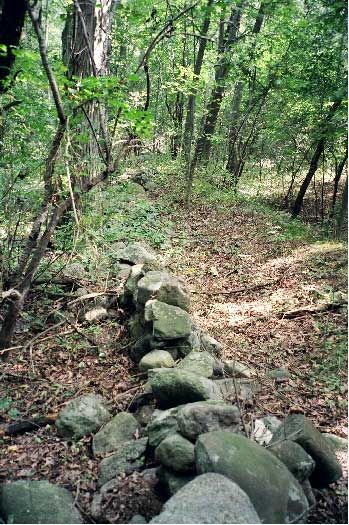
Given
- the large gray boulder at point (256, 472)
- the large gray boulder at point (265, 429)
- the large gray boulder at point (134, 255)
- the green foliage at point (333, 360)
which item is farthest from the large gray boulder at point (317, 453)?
the large gray boulder at point (134, 255)

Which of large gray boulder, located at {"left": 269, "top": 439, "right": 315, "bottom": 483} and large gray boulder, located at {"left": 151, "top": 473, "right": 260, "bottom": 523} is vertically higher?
large gray boulder, located at {"left": 151, "top": 473, "right": 260, "bottom": 523}

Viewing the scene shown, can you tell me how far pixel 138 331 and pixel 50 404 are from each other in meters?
1.50

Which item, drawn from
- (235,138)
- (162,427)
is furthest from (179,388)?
(235,138)

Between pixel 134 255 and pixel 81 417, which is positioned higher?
pixel 134 255

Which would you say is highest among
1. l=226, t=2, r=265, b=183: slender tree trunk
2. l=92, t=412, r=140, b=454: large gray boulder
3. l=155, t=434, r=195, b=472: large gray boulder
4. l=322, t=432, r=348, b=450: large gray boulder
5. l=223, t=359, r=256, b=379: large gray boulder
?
l=226, t=2, r=265, b=183: slender tree trunk

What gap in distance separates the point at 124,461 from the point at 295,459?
4.70ft

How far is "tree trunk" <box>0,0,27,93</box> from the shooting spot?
16.2 feet

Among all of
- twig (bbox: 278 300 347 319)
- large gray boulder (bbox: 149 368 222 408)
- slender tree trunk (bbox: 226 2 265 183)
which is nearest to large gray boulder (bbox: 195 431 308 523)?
large gray boulder (bbox: 149 368 222 408)

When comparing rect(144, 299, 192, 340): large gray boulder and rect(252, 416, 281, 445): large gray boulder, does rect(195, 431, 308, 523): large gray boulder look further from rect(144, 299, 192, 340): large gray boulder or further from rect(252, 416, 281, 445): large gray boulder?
rect(144, 299, 192, 340): large gray boulder

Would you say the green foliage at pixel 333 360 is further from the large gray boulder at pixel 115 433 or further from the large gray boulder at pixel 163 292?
the large gray boulder at pixel 115 433

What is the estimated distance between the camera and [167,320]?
5117mm

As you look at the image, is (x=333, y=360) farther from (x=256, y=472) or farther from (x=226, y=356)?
(x=256, y=472)

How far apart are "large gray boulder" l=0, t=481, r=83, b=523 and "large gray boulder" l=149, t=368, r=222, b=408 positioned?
1.19m

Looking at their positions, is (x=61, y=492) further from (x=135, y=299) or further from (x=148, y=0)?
(x=148, y=0)
